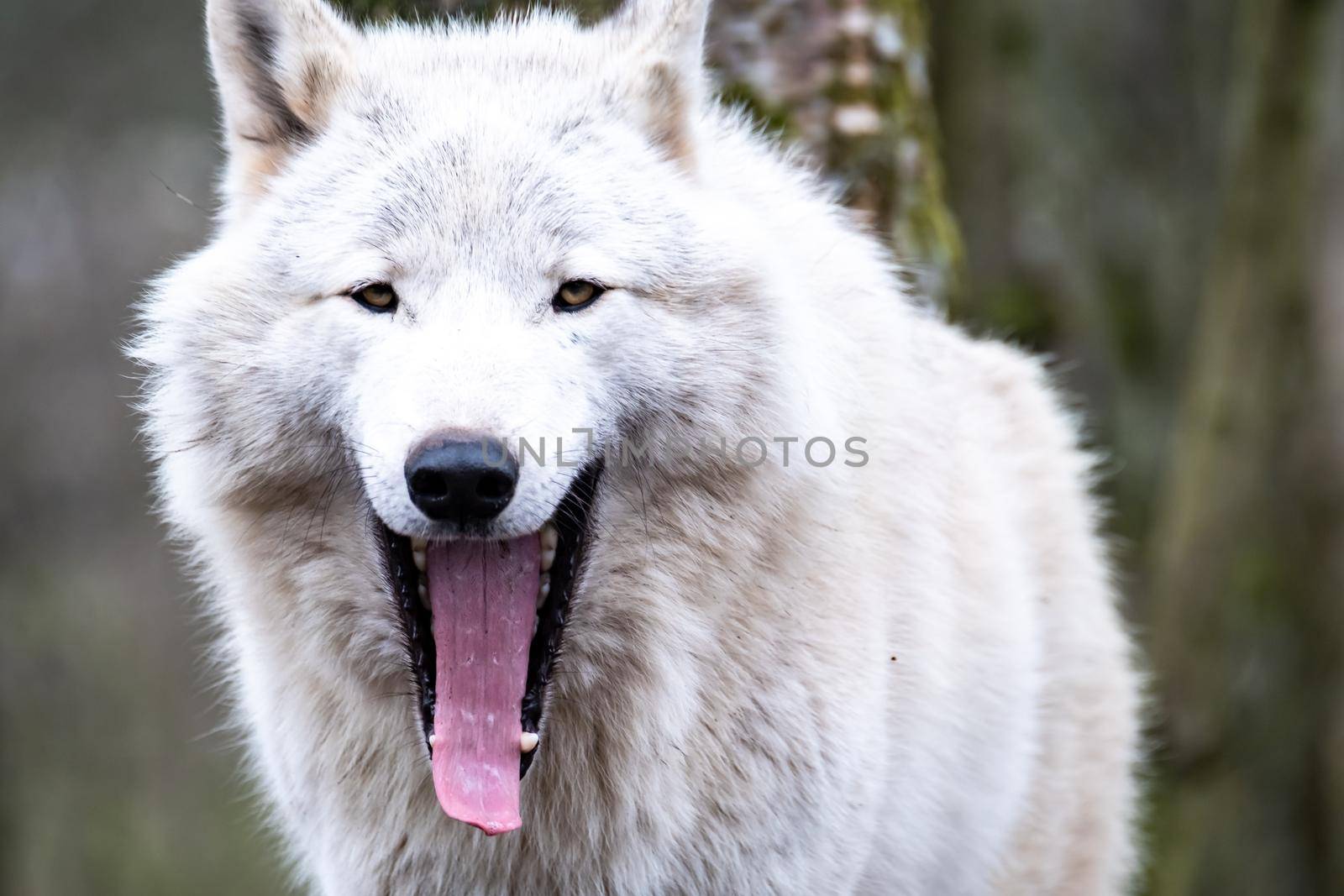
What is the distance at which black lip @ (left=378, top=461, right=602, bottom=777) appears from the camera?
9.96 feet

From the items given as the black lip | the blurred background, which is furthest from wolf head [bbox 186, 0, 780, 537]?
the blurred background

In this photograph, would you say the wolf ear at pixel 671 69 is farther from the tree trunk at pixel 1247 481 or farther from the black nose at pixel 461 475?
the tree trunk at pixel 1247 481

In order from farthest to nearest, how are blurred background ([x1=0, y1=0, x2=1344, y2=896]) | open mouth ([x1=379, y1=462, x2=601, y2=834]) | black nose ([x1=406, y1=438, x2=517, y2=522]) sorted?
1. blurred background ([x1=0, y1=0, x2=1344, y2=896])
2. open mouth ([x1=379, y1=462, x2=601, y2=834])
3. black nose ([x1=406, y1=438, x2=517, y2=522])

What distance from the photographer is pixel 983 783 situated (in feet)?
12.6

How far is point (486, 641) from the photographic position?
115 inches

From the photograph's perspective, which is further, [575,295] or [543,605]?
[543,605]

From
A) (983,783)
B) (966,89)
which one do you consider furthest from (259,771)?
(966,89)

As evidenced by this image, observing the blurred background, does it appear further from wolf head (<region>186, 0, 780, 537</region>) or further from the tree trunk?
wolf head (<region>186, 0, 780, 537</region>)

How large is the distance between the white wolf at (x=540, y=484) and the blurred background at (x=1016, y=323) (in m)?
1.53

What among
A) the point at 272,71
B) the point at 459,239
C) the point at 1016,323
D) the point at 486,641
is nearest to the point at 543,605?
the point at 486,641

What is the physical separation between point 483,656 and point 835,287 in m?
1.40

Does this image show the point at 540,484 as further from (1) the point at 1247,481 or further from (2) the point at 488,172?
(1) the point at 1247,481

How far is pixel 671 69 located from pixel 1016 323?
215 inches

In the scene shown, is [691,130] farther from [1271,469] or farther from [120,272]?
[120,272]
